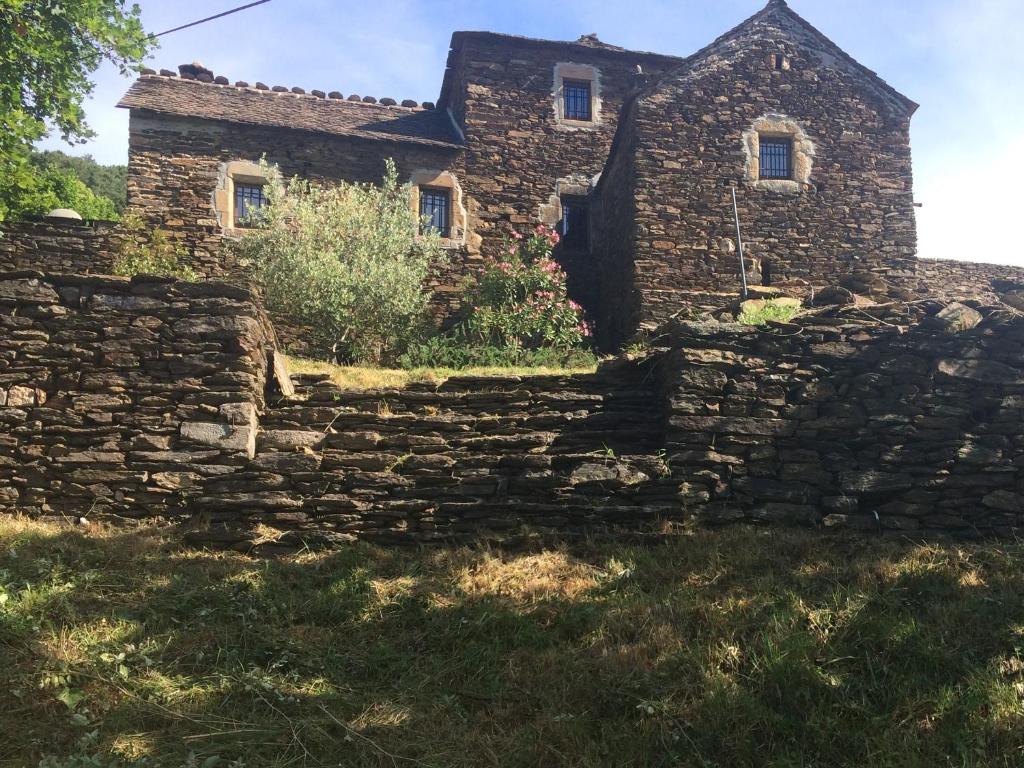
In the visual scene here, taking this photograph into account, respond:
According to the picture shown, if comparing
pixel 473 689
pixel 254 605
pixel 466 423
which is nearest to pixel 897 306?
pixel 466 423

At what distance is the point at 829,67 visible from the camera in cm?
1263

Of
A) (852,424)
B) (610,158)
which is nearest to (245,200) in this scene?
(610,158)

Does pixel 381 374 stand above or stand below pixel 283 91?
below

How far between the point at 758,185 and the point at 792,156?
792 mm

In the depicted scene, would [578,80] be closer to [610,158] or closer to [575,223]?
[610,158]

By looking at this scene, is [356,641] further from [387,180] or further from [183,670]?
[387,180]

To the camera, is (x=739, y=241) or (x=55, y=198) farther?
(x=55, y=198)

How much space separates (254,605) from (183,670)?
677 mm

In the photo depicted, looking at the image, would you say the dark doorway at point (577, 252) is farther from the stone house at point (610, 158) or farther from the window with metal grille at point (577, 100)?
→ the window with metal grille at point (577, 100)

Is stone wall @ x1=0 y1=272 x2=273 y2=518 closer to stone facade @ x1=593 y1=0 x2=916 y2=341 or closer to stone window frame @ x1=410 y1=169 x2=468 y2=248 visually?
stone facade @ x1=593 y1=0 x2=916 y2=341

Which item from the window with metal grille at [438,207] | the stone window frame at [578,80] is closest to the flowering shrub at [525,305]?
the window with metal grille at [438,207]

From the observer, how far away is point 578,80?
15508 mm

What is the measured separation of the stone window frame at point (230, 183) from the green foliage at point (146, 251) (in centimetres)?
92

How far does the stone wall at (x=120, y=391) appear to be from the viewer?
5.65 meters
